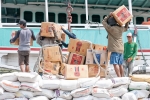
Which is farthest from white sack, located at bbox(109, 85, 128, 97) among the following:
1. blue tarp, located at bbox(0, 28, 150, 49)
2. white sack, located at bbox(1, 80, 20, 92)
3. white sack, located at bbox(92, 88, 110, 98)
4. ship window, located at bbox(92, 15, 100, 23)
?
ship window, located at bbox(92, 15, 100, 23)

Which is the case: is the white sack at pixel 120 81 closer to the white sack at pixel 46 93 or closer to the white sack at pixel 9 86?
the white sack at pixel 46 93

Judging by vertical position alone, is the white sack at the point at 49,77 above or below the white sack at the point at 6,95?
above

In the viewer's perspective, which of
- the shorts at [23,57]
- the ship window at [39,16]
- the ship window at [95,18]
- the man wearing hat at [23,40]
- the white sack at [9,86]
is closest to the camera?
the white sack at [9,86]

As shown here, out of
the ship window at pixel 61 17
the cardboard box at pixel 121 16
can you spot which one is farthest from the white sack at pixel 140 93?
the ship window at pixel 61 17

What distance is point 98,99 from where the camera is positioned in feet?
16.7

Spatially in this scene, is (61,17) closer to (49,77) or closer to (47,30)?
(47,30)

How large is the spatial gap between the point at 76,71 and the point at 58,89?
561mm

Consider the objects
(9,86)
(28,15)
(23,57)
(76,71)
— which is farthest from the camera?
(28,15)

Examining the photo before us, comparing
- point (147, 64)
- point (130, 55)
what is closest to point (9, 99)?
point (130, 55)

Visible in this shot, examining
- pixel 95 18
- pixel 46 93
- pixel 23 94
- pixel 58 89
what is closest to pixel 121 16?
pixel 58 89

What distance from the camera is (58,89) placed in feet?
16.9

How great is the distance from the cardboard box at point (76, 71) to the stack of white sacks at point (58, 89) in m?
0.28

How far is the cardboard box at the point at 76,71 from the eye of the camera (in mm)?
5449

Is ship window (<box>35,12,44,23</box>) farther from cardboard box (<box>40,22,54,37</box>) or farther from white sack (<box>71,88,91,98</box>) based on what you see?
white sack (<box>71,88,91,98</box>)
